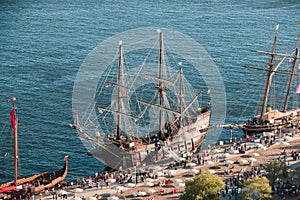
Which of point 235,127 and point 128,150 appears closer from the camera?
point 128,150

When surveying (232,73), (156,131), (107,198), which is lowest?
(107,198)

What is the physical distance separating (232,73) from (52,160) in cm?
6435

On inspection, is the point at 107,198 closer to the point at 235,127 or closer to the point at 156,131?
the point at 156,131

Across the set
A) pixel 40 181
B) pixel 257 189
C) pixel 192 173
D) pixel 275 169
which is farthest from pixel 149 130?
pixel 257 189

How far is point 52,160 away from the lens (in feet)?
447

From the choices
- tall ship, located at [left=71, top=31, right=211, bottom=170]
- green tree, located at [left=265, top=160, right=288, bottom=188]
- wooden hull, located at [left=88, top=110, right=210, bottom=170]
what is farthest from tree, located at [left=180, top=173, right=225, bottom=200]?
wooden hull, located at [left=88, top=110, right=210, bottom=170]

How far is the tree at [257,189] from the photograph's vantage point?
322 feet

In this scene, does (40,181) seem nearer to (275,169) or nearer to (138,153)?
(138,153)

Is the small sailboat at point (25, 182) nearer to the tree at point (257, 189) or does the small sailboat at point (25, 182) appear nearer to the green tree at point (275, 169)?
the tree at point (257, 189)

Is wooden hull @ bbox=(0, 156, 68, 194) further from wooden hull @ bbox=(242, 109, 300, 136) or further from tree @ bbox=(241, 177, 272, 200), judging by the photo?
wooden hull @ bbox=(242, 109, 300, 136)

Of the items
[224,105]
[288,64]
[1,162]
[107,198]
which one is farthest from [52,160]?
[288,64]

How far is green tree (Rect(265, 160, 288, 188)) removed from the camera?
108 m

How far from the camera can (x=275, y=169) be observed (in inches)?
4242

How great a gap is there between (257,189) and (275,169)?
35.3ft
